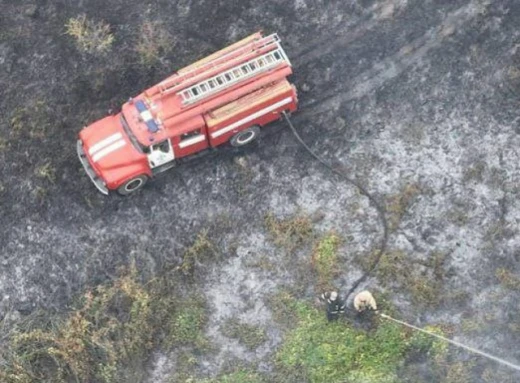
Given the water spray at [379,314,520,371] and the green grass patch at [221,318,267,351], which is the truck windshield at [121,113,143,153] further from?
the water spray at [379,314,520,371]

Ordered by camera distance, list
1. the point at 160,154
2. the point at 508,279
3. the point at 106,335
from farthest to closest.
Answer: the point at 160,154 < the point at 106,335 < the point at 508,279

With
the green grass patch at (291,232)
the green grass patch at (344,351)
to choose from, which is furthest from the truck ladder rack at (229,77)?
the green grass patch at (344,351)

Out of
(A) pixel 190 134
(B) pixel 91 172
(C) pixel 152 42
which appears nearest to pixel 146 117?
(A) pixel 190 134

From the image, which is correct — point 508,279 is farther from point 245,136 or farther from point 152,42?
point 152,42

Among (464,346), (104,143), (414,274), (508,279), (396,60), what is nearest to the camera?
(464,346)

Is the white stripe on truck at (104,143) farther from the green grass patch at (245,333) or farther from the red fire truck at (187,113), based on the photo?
the green grass patch at (245,333)

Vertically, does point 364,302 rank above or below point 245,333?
above
